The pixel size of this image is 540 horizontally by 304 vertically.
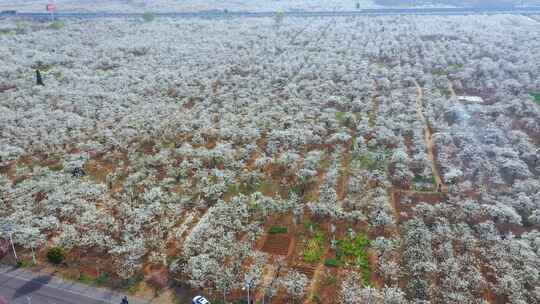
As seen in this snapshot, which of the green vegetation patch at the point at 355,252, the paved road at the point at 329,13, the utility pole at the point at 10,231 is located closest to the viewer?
the green vegetation patch at the point at 355,252

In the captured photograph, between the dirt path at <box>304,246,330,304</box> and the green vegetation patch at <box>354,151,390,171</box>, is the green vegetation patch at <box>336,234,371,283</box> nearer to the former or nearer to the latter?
the dirt path at <box>304,246,330,304</box>

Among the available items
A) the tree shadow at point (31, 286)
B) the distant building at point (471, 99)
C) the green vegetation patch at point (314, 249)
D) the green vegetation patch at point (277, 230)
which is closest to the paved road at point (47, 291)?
the tree shadow at point (31, 286)

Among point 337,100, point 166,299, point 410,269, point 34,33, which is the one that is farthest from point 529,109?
point 34,33

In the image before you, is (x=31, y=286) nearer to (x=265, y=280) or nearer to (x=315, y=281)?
(x=265, y=280)

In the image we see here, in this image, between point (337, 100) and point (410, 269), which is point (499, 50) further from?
point (410, 269)

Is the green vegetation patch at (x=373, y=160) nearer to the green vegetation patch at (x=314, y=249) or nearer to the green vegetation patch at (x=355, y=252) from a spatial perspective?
the green vegetation patch at (x=355, y=252)

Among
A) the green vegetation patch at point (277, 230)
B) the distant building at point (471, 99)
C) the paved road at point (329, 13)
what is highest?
the paved road at point (329, 13)

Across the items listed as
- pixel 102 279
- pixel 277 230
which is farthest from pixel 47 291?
pixel 277 230
